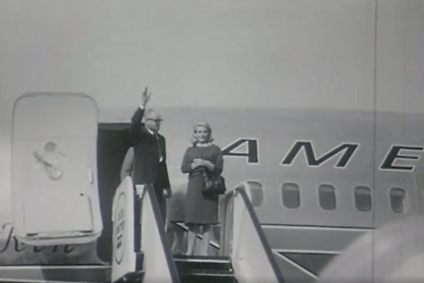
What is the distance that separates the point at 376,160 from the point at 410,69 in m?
0.37

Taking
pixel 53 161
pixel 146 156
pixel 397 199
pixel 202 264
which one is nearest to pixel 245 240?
pixel 202 264

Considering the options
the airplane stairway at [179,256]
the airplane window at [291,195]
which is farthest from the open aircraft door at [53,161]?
the airplane window at [291,195]

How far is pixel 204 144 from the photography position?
262cm

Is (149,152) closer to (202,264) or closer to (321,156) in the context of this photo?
(202,264)

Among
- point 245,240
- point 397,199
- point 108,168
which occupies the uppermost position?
point 108,168

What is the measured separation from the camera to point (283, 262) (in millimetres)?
2658

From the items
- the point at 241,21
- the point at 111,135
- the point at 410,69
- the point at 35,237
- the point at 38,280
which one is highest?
the point at 241,21

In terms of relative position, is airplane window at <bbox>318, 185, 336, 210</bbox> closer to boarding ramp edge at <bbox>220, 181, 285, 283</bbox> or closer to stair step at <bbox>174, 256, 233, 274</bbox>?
boarding ramp edge at <bbox>220, 181, 285, 283</bbox>

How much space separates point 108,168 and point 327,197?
0.82 meters

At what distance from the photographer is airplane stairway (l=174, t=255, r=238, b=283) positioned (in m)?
2.63

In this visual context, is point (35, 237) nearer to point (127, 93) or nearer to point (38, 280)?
point (38, 280)

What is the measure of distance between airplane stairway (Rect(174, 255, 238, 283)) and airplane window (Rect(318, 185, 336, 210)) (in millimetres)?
406

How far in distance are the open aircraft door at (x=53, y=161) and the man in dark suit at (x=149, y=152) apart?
15cm

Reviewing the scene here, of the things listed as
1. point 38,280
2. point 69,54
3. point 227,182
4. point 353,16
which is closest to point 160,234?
point 227,182
